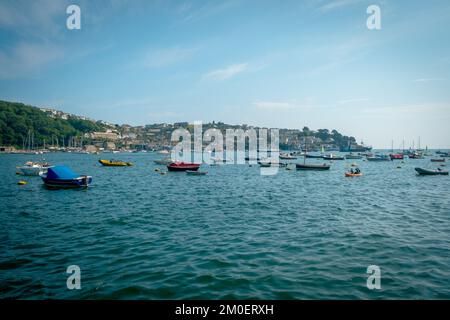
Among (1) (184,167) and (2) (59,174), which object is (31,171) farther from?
(1) (184,167)

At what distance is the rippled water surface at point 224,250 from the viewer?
10688 mm

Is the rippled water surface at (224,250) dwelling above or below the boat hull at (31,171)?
below

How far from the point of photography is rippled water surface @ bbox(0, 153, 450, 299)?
10.7m

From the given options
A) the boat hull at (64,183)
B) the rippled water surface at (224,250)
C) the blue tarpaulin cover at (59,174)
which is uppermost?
the blue tarpaulin cover at (59,174)

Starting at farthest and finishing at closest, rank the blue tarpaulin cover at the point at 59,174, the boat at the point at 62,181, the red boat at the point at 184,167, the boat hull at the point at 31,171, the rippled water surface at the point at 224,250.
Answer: the red boat at the point at 184,167 < the boat hull at the point at 31,171 < the blue tarpaulin cover at the point at 59,174 < the boat at the point at 62,181 < the rippled water surface at the point at 224,250

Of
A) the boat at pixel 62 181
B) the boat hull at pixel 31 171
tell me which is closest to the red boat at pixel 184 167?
the boat hull at pixel 31 171

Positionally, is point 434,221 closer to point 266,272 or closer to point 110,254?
point 266,272

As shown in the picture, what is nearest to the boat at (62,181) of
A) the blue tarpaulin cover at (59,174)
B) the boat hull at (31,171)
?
the blue tarpaulin cover at (59,174)

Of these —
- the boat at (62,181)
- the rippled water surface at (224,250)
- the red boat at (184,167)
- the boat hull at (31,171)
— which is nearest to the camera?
the rippled water surface at (224,250)

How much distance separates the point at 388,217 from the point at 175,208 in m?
17.4

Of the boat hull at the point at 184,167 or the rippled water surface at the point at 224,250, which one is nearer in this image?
the rippled water surface at the point at 224,250

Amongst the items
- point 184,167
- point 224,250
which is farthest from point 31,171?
point 224,250

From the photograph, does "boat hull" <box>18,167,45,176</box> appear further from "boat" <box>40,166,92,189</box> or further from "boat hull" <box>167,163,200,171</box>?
"boat hull" <box>167,163,200,171</box>

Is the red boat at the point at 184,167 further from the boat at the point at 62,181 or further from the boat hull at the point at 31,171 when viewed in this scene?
the boat at the point at 62,181
